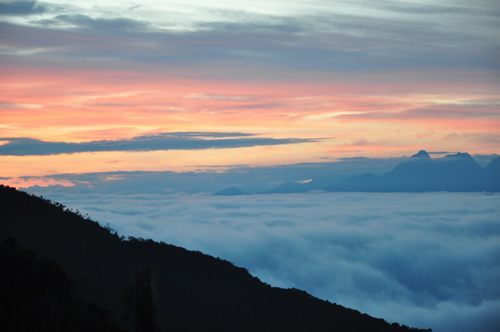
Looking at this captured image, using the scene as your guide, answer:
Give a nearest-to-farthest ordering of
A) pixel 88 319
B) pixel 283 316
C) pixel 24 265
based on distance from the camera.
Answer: pixel 88 319
pixel 24 265
pixel 283 316

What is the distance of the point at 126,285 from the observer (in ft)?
182

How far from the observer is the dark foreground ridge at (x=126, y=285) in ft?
129

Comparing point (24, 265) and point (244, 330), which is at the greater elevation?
point (24, 265)

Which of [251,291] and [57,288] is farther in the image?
[251,291]

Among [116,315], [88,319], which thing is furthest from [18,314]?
[116,315]

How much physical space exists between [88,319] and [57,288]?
13.0ft

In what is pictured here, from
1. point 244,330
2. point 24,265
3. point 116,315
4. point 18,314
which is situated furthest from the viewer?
point 244,330

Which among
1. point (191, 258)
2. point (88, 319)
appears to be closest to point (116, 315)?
point (88, 319)

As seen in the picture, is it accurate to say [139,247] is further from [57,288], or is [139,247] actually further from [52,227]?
[57,288]

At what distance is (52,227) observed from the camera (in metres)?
62.1

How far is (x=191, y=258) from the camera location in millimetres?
67312

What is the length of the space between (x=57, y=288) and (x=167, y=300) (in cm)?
1511

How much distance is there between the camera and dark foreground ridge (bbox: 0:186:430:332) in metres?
39.4

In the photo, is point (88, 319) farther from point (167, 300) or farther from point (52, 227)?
point (52, 227)
